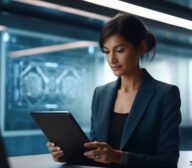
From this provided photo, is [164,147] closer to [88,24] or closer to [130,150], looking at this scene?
[130,150]

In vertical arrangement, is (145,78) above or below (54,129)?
above

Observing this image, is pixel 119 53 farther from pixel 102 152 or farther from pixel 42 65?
pixel 42 65

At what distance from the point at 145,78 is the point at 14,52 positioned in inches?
118

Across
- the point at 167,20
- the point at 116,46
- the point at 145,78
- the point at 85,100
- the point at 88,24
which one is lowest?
the point at 85,100

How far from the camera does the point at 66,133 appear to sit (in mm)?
1339

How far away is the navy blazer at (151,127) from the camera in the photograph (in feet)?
4.33

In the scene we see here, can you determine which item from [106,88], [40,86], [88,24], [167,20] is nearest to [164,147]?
[106,88]

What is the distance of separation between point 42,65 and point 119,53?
3.07m

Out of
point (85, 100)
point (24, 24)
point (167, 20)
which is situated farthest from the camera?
point (85, 100)

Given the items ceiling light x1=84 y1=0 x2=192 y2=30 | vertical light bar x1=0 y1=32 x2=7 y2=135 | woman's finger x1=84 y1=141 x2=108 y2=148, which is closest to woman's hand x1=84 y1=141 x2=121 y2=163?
woman's finger x1=84 y1=141 x2=108 y2=148

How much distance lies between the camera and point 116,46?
1413 millimetres

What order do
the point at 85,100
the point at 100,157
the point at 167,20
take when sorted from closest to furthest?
the point at 100,157, the point at 167,20, the point at 85,100

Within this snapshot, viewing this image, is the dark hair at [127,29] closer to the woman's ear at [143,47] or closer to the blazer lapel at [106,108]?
the woman's ear at [143,47]

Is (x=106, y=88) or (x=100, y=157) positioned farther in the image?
(x=106, y=88)
